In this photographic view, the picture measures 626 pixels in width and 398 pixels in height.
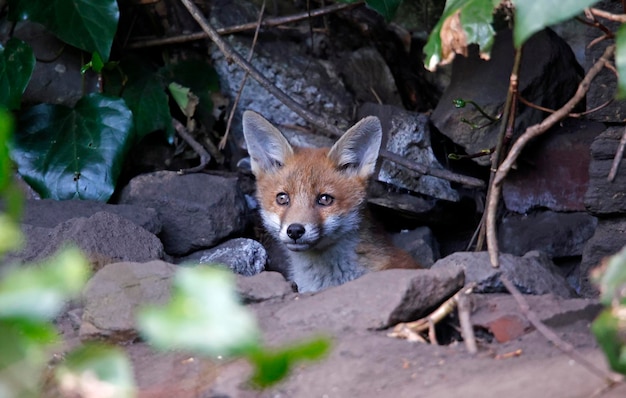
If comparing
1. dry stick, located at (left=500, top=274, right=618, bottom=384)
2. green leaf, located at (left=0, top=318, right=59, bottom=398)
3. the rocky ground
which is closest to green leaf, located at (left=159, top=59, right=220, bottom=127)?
the rocky ground

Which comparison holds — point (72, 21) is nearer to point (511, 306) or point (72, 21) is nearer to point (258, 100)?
point (258, 100)

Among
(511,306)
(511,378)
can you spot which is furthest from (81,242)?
(511,378)

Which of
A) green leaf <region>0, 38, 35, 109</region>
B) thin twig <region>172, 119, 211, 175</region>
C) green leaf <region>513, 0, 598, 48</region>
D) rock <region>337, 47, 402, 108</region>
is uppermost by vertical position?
green leaf <region>513, 0, 598, 48</region>

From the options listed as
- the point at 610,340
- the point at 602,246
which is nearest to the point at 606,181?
the point at 602,246

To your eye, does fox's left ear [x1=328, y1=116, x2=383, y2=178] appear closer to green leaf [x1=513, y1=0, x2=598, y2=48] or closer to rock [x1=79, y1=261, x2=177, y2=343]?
rock [x1=79, y1=261, x2=177, y2=343]

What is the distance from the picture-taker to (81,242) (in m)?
4.75

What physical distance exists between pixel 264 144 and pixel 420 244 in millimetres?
1571

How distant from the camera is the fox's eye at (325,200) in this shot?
5887 millimetres

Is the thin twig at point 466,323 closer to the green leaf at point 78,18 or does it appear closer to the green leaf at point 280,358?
the green leaf at point 280,358

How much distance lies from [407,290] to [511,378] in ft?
2.61

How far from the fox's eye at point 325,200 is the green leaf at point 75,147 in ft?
5.18

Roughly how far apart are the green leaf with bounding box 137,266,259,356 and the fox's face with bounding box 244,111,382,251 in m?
4.00

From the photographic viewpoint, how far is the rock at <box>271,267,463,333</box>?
3262 millimetres

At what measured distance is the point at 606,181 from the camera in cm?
479
